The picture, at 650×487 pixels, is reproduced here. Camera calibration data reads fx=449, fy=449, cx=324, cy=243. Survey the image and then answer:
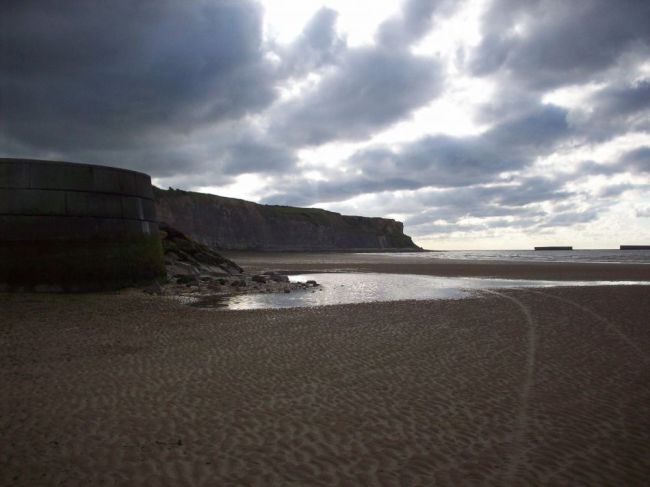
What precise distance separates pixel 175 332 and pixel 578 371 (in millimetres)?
9004

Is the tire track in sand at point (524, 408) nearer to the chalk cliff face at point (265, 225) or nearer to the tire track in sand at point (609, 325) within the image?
the tire track in sand at point (609, 325)

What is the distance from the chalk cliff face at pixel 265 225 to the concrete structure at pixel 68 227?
75.9 metres

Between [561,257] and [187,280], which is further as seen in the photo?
[561,257]

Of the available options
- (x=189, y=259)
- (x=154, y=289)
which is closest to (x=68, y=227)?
(x=154, y=289)

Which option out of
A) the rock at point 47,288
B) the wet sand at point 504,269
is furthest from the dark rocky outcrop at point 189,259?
the wet sand at point 504,269

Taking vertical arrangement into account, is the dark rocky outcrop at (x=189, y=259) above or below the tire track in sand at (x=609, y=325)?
above

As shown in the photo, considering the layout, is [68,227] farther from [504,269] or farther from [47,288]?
[504,269]

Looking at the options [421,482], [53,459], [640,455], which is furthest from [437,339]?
[53,459]

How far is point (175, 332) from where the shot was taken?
448 inches

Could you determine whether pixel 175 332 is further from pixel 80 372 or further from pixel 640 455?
pixel 640 455

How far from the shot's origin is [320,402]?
21.6ft

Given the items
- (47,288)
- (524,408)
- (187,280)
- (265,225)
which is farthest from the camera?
(265,225)

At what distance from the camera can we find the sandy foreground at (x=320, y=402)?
466 centimetres

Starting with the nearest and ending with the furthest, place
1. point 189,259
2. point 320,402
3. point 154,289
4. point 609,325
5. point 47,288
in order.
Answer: point 320,402, point 609,325, point 47,288, point 154,289, point 189,259
